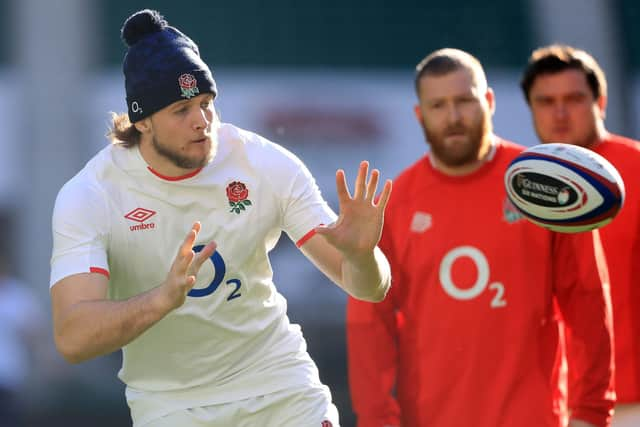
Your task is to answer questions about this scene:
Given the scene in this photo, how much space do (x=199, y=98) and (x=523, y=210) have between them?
57.0 inches

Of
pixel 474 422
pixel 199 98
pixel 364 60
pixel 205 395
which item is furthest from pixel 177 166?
pixel 364 60

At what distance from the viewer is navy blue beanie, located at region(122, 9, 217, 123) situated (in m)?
5.03

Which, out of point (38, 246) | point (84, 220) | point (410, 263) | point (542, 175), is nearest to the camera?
point (84, 220)

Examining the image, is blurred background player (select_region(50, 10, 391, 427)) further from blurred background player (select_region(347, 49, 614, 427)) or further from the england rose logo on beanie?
blurred background player (select_region(347, 49, 614, 427))

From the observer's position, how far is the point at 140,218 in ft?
16.5

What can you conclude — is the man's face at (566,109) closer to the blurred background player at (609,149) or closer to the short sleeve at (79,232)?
the blurred background player at (609,149)

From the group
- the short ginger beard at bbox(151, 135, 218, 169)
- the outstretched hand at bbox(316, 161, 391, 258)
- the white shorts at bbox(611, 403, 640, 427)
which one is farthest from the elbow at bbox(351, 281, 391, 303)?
the white shorts at bbox(611, 403, 640, 427)

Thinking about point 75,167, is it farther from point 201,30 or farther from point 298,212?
point 298,212

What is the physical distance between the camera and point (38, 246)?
62.1 ft

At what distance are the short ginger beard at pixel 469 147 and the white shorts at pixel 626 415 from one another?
4.48 ft

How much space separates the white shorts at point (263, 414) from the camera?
16.4 feet

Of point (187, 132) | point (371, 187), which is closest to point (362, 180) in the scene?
point (371, 187)

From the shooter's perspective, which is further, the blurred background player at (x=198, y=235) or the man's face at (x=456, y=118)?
the man's face at (x=456, y=118)

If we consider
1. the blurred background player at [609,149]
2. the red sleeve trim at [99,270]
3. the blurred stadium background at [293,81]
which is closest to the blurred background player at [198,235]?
the red sleeve trim at [99,270]
